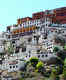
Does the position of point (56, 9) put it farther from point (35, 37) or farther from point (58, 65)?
point (58, 65)

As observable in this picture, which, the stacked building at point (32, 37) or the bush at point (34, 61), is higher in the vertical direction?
the stacked building at point (32, 37)

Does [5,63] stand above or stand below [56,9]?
below

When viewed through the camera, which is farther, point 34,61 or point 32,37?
point 32,37

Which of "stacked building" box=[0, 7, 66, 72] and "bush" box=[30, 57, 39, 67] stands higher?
"stacked building" box=[0, 7, 66, 72]

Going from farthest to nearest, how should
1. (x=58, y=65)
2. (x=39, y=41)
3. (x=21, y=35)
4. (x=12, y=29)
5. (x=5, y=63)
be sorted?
(x=12, y=29)
(x=21, y=35)
(x=39, y=41)
(x=5, y=63)
(x=58, y=65)

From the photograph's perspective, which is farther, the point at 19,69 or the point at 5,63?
the point at 5,63

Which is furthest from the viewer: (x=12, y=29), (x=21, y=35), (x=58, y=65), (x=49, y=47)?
(x=12, y=29)

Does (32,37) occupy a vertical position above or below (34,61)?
above

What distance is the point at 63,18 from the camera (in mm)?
76312

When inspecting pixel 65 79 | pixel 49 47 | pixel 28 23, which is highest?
pixel 28 23

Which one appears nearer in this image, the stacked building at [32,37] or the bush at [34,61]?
the bush at [34,61]

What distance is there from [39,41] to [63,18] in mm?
12957

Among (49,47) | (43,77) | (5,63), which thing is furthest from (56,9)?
(43,77)

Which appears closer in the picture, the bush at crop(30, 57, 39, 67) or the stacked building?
the bush at crop(30, 57, 39, 67)
